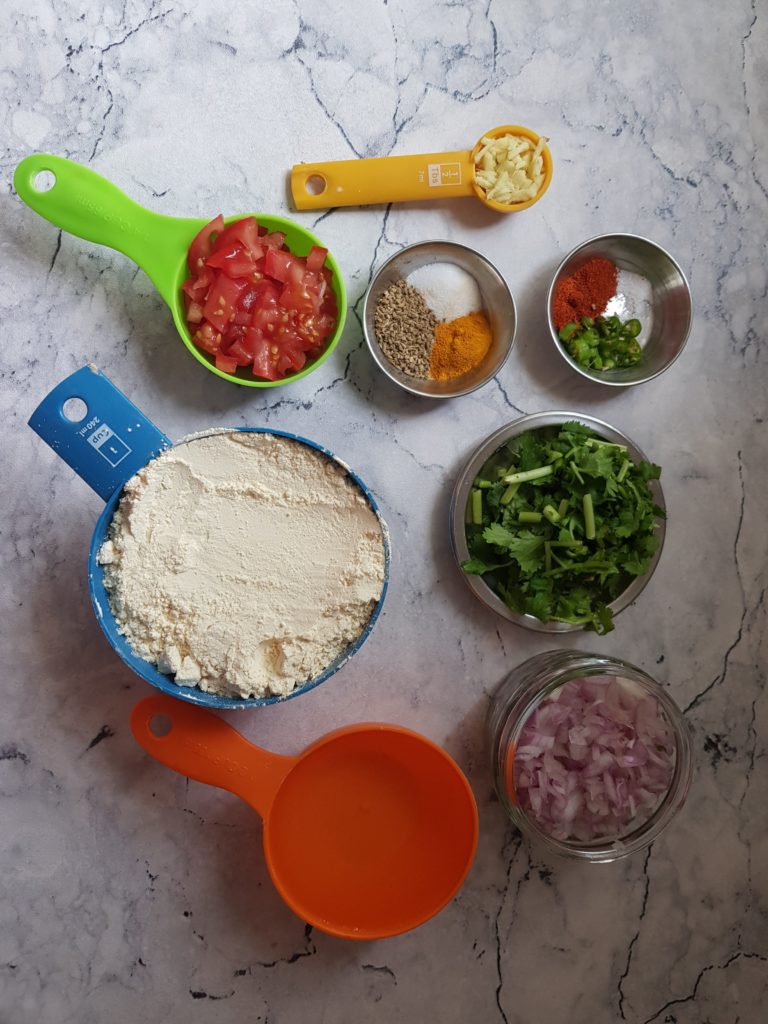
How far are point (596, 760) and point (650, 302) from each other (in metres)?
0.90

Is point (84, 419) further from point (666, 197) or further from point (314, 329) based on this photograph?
point (666, 197)

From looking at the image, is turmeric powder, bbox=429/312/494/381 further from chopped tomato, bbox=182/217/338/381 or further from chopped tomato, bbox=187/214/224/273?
chopped tomato, bbox=187/214/224/273

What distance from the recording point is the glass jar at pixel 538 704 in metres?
1.29

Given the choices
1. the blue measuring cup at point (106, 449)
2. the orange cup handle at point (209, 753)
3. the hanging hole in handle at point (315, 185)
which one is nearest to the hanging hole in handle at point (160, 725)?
the orange cup handle at point (209, 753)

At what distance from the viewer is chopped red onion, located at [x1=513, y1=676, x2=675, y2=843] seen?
1307 mm

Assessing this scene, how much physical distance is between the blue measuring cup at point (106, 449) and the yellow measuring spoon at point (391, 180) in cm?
55

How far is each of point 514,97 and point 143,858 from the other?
1.66 m

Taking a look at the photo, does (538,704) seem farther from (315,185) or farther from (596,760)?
(315,185)

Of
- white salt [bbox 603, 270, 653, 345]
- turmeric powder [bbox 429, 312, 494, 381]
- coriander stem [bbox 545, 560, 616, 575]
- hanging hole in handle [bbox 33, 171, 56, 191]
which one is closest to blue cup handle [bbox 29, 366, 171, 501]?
hanging hole in handle [bbox 33, 171, 56, 191]

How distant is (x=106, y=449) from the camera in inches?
48.5

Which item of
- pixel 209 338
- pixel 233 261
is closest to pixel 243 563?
pixel 209 338

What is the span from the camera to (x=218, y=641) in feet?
4.05

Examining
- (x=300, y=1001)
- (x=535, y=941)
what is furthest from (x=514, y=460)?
(x=300, y=1001)

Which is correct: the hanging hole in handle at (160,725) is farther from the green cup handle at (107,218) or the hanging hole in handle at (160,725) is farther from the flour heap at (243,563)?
the green cup handle at (107,218)
